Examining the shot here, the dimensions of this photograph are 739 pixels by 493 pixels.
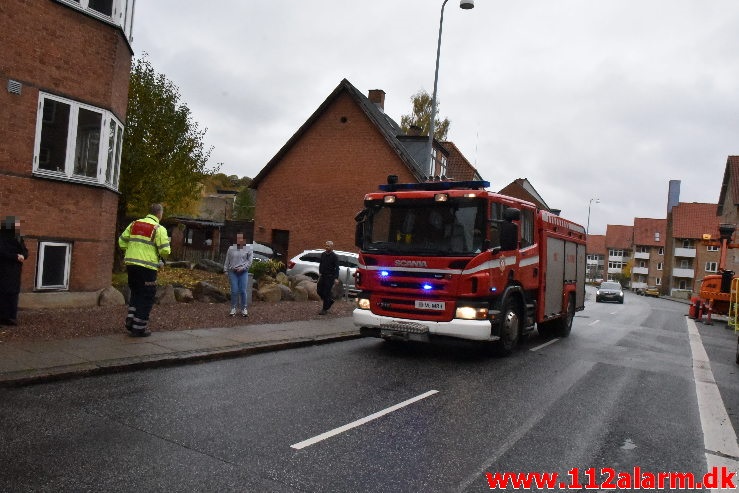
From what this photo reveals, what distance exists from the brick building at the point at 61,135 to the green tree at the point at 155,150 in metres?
7.97

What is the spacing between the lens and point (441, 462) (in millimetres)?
4262

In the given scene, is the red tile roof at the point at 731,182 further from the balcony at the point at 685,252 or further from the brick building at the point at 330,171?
the brick building at the point at 330,171

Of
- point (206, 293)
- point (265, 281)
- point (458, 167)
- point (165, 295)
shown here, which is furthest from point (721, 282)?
point (458, 167)

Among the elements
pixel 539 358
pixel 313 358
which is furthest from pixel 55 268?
pixel 539 358

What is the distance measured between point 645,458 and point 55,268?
1023cm

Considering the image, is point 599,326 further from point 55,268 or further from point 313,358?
point 55,268

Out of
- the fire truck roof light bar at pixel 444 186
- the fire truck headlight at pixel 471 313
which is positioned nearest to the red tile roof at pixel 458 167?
the fire truck roof light bar at pixel 444 186

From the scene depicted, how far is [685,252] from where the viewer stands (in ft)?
246

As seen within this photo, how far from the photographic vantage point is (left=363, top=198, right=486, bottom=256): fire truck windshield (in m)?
8.39

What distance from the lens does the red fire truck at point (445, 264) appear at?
8.28 m

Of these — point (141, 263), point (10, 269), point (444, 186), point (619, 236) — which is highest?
point (619, 236)

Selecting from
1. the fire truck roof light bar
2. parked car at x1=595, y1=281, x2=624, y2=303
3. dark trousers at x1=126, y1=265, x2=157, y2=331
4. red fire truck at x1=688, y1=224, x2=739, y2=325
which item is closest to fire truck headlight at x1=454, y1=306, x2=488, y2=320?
the fire truck roof light bar

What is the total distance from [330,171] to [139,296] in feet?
69.6

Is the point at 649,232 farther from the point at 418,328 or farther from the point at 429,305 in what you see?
the point at 418,328
